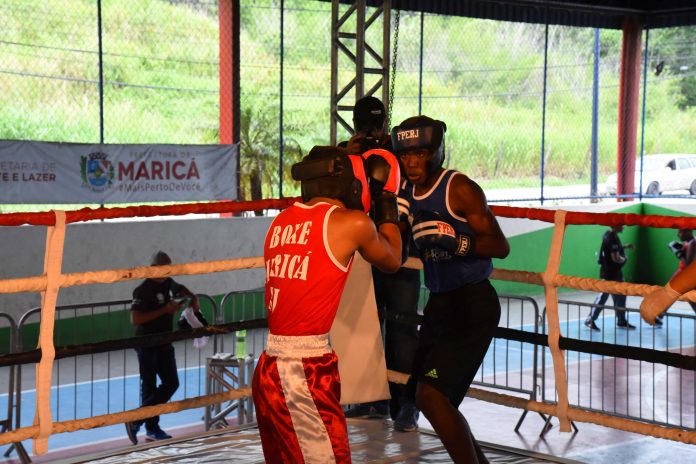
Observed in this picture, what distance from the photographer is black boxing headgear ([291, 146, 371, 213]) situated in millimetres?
3188

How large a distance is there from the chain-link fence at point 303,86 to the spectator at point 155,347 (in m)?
5.53

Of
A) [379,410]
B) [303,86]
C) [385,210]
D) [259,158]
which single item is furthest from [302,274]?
[303,86]

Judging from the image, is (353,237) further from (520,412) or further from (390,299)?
(520,412)

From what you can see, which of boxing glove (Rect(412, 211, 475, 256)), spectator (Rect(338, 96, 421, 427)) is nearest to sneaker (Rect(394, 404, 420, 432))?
spectator (Rect(338, 96, 421, 427))

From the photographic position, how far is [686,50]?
73.6 ft

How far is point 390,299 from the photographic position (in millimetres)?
5012

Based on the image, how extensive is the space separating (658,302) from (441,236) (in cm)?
86

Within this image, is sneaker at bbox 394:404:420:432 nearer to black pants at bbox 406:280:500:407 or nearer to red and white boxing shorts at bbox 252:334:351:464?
black pants at bbox 406:280:500:407

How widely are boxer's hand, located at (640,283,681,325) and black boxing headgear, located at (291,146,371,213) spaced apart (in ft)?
3.25

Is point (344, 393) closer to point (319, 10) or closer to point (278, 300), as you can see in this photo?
point (278, 300)

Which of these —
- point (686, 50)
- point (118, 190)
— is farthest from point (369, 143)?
point (686, 50)

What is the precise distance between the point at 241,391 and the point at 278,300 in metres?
1.52

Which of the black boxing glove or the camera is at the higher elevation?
the camera

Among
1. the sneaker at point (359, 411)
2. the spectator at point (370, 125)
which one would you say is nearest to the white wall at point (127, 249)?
the sneaker at point (359, 411)
